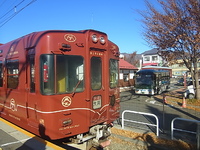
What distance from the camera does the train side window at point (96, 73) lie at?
16.6 feet

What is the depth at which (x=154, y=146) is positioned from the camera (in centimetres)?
571

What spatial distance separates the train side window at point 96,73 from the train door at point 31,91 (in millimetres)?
1531

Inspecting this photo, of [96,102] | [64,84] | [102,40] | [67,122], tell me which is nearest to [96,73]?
[96,102]

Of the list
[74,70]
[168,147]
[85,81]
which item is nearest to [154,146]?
[168,147]

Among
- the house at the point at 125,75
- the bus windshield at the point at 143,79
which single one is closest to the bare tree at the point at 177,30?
the bus windshield at the point at 143,79

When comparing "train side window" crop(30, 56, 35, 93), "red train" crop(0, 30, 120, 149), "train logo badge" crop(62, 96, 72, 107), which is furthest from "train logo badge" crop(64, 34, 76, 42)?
"train logo badge" crop(62, 96, 72, 107)

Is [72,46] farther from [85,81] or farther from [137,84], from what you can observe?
[137,84]

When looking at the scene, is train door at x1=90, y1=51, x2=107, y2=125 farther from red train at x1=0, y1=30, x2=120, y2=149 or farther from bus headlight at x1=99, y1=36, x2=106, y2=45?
bus headlight at x1=99, y1=36, x2=106, y2=45

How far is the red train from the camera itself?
4238 millimetres

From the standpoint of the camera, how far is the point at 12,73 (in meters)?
5.79

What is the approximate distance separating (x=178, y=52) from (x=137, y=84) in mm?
7629

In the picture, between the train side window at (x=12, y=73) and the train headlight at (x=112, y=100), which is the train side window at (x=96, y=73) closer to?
the train headlight at (x=112, y=100)

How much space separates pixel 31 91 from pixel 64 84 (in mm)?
925

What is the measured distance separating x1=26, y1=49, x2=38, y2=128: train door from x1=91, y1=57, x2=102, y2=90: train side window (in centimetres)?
153
